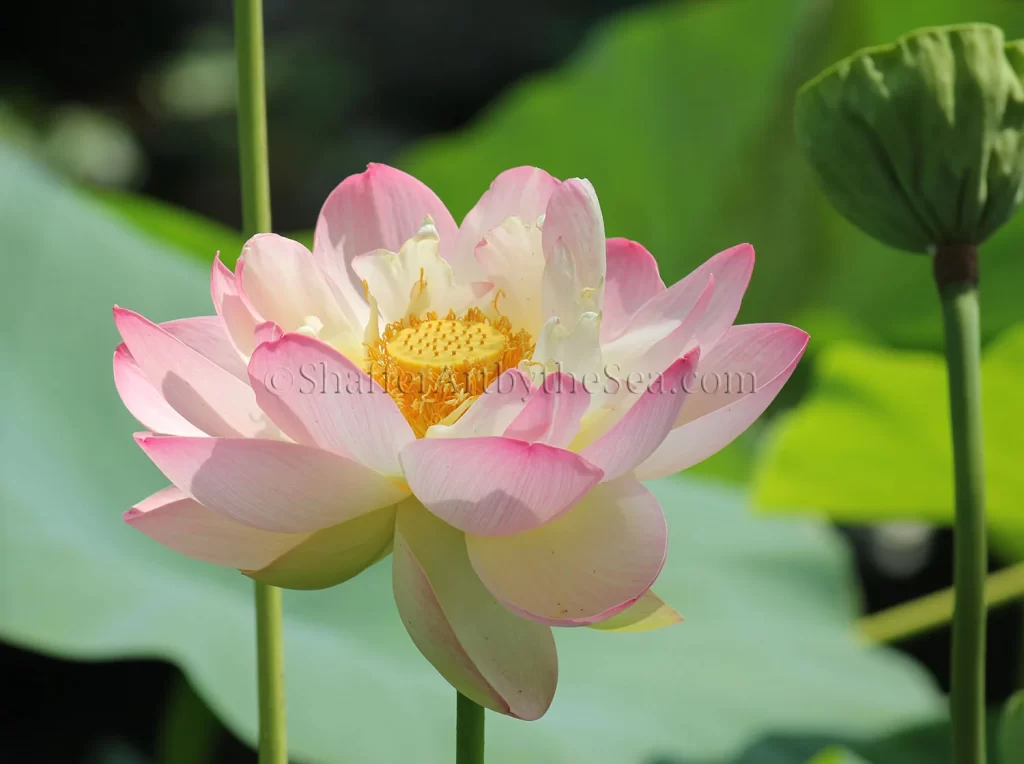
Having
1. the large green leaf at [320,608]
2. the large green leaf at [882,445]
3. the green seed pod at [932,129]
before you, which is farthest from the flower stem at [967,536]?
the large green leaf at [882,445]

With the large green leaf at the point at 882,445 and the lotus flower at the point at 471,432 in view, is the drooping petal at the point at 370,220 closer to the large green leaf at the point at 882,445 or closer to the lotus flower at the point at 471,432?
the lotus flower at the point at 471,432

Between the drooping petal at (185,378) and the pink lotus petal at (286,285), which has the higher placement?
the pink lotus petal at (286,285)

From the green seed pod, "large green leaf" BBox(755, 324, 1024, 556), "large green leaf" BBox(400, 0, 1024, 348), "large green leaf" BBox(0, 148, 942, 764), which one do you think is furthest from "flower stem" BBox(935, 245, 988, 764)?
"large green leaf" BBox(400, 0, 1024, 348)

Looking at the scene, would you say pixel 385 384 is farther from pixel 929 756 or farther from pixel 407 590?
pixel 929 756

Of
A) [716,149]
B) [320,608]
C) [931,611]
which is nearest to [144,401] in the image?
[320,608]

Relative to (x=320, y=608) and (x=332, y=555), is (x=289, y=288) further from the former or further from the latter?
(x=320, y=608)

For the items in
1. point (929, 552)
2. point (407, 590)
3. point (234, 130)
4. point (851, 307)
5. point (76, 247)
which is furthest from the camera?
point (234, 130)

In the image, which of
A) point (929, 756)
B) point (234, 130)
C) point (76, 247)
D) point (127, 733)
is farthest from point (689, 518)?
point (234, 130)
